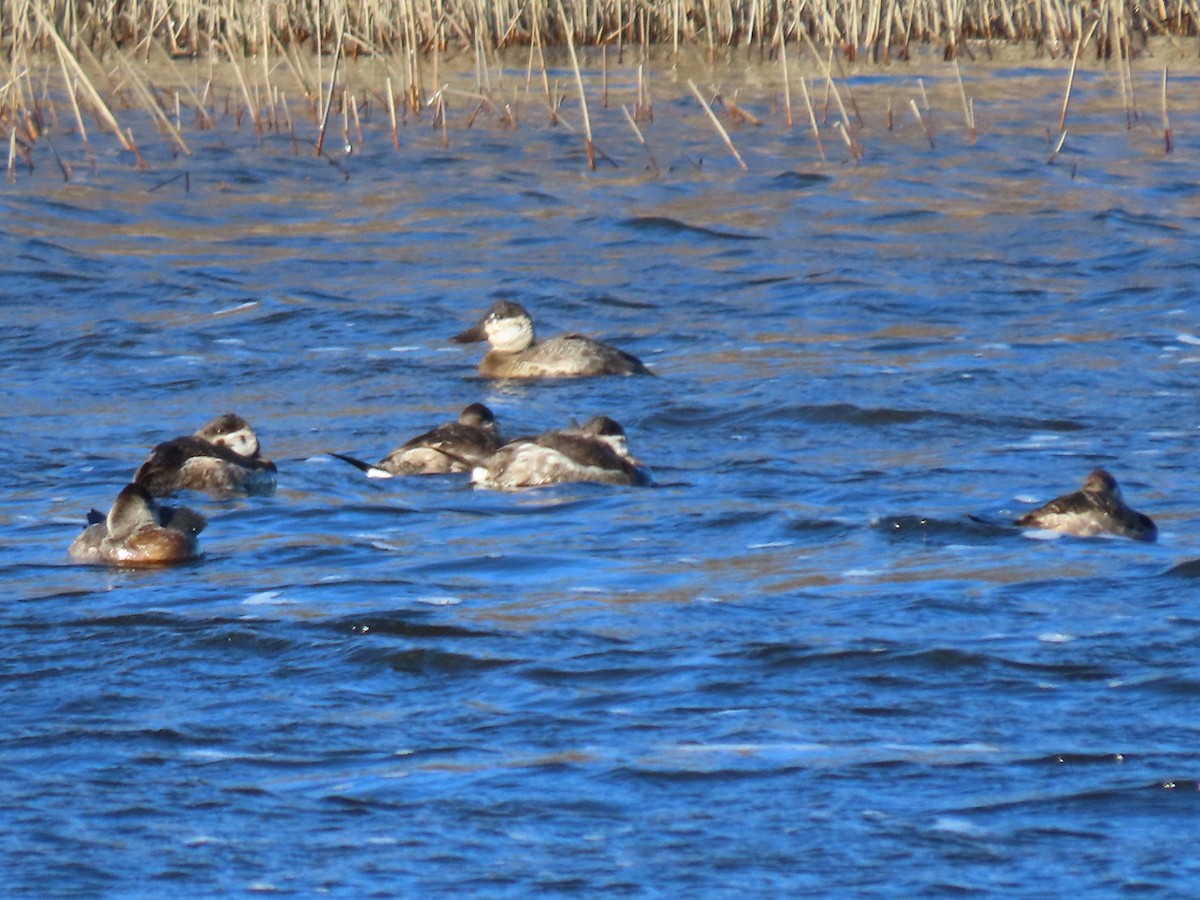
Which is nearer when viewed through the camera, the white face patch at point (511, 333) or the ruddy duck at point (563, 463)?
the ruddy duck at point (563, 463)

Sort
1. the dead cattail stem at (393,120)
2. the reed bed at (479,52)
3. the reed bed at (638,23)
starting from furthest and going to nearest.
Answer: the reed bed at (638,23), the reed bed at (479,52), the dead cattail stem at (393,120)

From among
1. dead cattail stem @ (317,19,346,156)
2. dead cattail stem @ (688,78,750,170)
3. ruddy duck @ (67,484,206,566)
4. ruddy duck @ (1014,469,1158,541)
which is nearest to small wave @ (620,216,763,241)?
dead cattail stem @ (688,78,750,170)

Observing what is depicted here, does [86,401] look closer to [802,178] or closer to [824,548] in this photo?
[824,548]

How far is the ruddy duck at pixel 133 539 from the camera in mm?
7762

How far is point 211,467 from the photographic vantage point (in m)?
9.07

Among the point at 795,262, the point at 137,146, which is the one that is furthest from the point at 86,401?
the point at 137,146

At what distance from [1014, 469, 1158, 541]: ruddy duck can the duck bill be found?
5.38 meters

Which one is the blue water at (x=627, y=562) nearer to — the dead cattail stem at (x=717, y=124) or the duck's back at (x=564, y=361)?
the duck's back at (x=564, y=361)

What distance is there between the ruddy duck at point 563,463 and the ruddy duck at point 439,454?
0.34ft

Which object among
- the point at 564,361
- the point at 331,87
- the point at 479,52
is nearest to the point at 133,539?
the point at 564,361

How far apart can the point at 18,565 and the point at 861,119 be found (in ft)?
44.2

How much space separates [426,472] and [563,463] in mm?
637

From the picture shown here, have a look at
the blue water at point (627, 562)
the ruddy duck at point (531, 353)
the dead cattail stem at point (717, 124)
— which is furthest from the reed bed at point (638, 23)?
the ruddy duck at point (531, 353)

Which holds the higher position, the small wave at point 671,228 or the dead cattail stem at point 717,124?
the dead cattail stem at point 717,124
